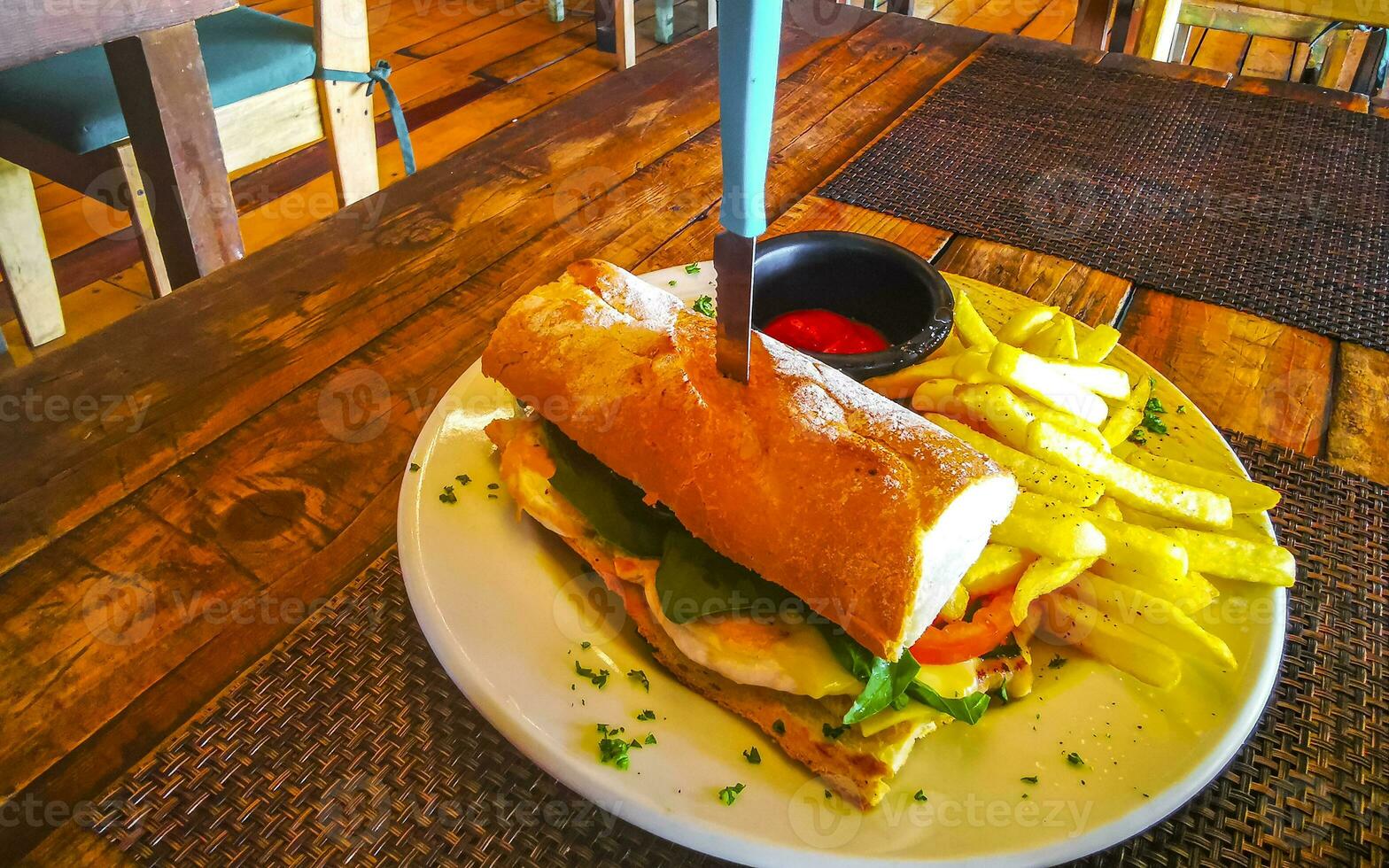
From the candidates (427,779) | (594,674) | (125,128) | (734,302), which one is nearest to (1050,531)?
(734,302)

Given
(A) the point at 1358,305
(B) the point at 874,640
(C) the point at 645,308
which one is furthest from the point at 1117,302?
(B) the point at 874,640

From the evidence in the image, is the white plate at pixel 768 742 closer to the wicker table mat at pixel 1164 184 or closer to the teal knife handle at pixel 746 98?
the teal knife handle at pixel 746 98

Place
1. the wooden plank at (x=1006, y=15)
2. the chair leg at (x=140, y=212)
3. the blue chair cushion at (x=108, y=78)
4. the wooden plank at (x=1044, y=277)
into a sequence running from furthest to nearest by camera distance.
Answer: the wooden plank at (x=1006, y=15)
the chair leg at (x=140, y=212)
the blue chair cushion at (x=108, y=78)
the wooden plank at (x=1044, y=277)

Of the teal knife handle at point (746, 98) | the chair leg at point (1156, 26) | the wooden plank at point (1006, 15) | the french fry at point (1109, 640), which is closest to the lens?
the teal knife handle at point (746, 98)

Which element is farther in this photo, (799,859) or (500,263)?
(500,263)

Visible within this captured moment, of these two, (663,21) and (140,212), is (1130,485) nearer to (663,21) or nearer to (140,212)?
(140,212)

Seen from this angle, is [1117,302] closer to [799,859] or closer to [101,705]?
[799,859]

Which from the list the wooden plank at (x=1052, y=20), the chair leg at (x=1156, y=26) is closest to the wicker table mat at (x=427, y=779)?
the chair leg at (x=1156, y=26)
